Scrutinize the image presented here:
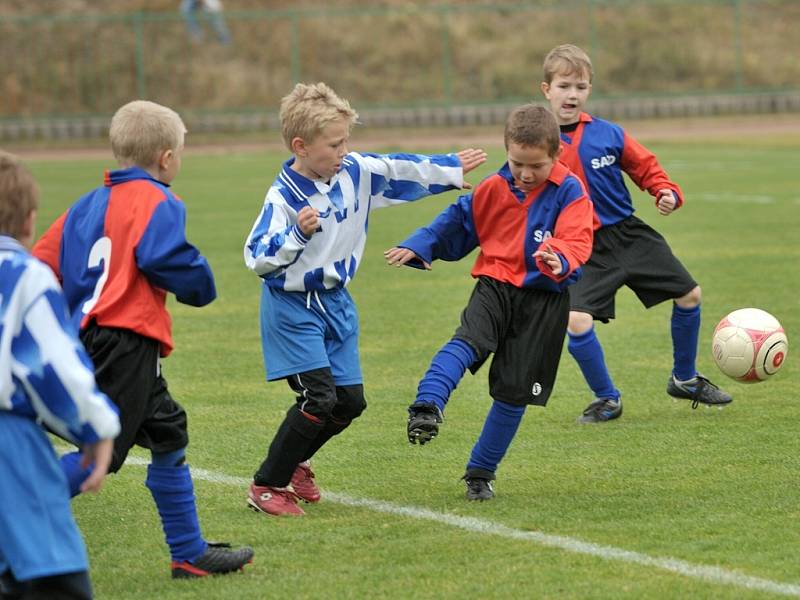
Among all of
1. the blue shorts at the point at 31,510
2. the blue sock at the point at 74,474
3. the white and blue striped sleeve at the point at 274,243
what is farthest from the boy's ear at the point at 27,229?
the white and blue striped sleeve at the point at 274,243

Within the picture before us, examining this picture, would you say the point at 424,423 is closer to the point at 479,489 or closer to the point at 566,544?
the point at 479,489

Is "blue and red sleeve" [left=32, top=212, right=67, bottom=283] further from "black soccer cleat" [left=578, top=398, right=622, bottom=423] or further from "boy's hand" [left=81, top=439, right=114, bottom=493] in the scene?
"black soccer cleat" [left=578, top=398, right=622, bottom=423]

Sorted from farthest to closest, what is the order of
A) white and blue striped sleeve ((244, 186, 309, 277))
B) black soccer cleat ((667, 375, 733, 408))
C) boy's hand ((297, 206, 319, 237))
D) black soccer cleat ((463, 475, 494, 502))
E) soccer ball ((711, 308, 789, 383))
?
black soccer cleat ((667, 375, 733, 408)), soccer ball ((711, 308, 789, 383)), black soccer cleat ((463, 475, 494, 502)), white and blue striped sleeve ((244, 186, 309, 277)), boy's hand ((297, 206, 319, 237))

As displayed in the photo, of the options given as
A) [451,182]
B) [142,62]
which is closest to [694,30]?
[142,62]

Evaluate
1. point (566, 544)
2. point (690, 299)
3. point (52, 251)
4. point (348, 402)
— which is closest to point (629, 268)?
point (690, 299)

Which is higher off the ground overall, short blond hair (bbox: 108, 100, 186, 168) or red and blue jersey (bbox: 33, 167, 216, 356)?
short blond hair (bbox: 108, 100, 186, 168)

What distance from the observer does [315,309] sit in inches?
202

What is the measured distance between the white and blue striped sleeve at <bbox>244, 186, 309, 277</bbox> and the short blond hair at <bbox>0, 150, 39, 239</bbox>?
61.5 inches

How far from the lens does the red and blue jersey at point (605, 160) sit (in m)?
6.70

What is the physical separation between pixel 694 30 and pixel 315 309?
29648 millimetres

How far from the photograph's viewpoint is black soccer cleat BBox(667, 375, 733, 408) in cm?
684

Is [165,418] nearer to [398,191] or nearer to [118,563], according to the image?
[118,563]

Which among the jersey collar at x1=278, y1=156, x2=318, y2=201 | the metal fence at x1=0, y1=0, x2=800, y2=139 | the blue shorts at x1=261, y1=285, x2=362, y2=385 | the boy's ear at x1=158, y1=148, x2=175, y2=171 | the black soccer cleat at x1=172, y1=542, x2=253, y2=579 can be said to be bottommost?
the metal fence at x1=0, y1=0, x2=800, y2=139

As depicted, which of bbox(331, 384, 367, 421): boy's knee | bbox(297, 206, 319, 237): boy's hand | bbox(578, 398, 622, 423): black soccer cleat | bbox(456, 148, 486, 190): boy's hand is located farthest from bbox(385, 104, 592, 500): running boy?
bbox(578, 398, 622, 423): black soccer cleat
